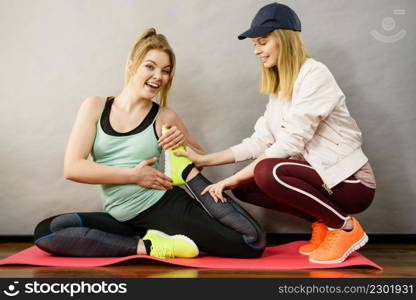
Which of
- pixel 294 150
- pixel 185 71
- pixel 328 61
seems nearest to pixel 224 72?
pixel 185 71

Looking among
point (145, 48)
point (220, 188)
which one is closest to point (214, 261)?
point (220, 188)

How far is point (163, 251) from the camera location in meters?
1.79

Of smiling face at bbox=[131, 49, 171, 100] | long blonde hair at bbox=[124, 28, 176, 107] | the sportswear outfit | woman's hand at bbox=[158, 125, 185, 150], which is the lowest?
the sportswear outfit

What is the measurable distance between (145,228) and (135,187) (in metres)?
0.18

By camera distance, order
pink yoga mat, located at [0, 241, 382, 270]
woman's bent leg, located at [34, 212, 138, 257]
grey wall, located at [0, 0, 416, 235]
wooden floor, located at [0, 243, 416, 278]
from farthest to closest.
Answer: grey wall, located at [0, 0, 416, 235] → woman's bent leg, located at [34, 212, 138, 257] → pink yoga mat, located at [0, 241, 382, 270] → wooden floor, located at [0, 243, 416, 278]

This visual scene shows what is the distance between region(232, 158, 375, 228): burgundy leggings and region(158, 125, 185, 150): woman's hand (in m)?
0.36

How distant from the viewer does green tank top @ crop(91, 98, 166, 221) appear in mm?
1906

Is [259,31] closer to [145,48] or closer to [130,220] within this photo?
[145,48]

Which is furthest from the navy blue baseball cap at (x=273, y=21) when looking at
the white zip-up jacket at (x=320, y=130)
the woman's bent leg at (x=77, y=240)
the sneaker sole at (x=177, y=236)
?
the woman's bent leg at (x=77, y=240)

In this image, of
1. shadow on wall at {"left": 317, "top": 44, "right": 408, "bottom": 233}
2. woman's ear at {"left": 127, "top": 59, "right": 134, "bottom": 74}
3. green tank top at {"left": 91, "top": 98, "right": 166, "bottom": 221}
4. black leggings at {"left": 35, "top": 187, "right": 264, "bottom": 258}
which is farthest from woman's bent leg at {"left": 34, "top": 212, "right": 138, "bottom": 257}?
shadow on wall at {"left": 317, "top": 44, "right": 408, "bottom": 233}

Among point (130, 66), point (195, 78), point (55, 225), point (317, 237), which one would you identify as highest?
point (130, 66)

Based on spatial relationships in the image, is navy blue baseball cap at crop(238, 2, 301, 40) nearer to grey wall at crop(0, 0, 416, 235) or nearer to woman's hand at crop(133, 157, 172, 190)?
grey wall at crop(0, 0, 416, 235)

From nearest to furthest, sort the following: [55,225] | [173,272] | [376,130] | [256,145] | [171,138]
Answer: [173,272] < [55,225] < [171,138] < [256,145] < [376,130]

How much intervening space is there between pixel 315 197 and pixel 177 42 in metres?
1.07
